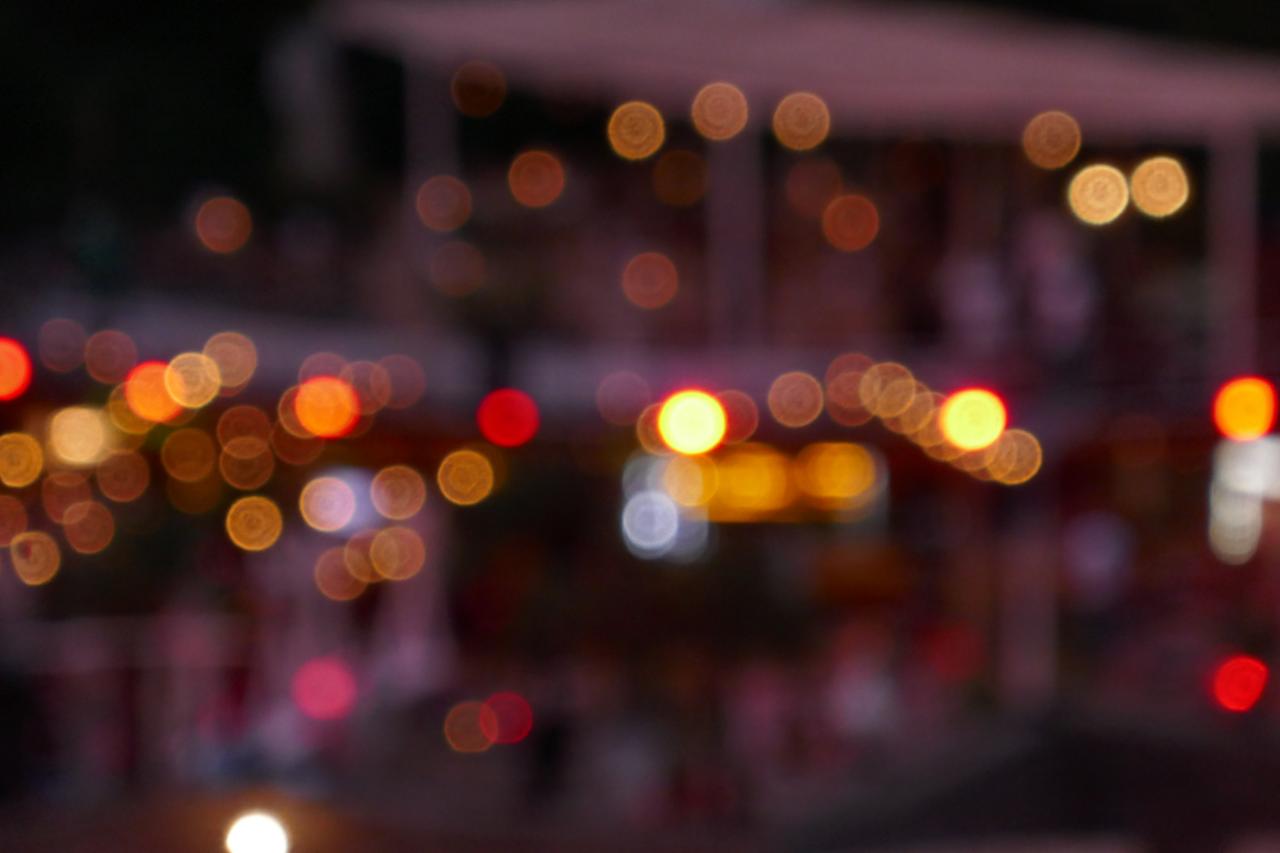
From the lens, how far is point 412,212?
8242 millimetres

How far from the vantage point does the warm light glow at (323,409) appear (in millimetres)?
6156

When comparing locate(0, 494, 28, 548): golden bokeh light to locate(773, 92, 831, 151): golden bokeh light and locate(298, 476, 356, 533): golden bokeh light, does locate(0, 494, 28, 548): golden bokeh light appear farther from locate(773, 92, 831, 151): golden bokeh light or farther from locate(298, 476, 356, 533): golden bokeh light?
locate(773, 92, 831, 151): golden bokeh light

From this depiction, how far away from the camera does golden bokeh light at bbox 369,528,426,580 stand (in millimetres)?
8633

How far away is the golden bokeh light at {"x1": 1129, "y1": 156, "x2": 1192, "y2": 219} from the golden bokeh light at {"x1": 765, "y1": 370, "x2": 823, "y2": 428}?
6.20 ft

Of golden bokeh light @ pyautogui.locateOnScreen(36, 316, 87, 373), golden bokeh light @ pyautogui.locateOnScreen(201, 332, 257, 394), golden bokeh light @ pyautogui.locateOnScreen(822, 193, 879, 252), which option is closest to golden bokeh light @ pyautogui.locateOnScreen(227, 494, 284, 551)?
golden bokeh light @ pyautogui.locateOnScreen(201, 332, 257, 394)

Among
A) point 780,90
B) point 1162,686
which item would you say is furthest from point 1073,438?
point 780,90

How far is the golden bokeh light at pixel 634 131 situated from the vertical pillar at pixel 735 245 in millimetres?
577

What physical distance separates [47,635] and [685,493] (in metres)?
3.98

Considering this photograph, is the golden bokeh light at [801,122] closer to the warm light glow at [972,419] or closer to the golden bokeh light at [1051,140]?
the golden bokeh light at [1051,140]

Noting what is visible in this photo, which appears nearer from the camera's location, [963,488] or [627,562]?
[627,562]

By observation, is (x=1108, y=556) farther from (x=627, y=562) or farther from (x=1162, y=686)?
(x=627, y=562)

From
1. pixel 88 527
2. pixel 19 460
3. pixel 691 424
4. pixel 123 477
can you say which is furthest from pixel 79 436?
pixel 691 424

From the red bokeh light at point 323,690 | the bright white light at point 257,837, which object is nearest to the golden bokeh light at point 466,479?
the red bokeh light at point 323,690

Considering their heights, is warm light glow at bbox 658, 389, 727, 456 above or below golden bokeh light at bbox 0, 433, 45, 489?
above
